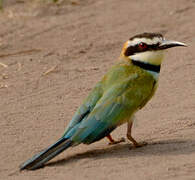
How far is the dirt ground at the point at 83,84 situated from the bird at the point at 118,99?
0.59 feet

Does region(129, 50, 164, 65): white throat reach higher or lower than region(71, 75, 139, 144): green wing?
higher

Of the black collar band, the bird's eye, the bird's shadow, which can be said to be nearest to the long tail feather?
the bird's shadow

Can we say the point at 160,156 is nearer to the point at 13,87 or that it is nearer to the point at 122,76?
the point at 122,76

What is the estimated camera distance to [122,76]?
6777 mm

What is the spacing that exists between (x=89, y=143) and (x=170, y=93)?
2007 mm

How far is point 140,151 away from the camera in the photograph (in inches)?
258

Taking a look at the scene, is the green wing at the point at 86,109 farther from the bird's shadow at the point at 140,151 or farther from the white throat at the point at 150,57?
the white throat at the point at 150,57

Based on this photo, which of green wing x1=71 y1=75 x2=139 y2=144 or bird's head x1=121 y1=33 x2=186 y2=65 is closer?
green wing x1=71 y1=75 x2=139 y2=144

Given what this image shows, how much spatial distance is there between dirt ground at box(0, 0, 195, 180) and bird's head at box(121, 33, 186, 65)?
78cm

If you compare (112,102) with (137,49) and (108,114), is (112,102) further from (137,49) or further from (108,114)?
(137,49)

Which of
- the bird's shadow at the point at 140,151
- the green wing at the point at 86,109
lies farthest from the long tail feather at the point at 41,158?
the green wing at the point at 86,109

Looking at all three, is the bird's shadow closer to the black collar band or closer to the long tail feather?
the long tail feather

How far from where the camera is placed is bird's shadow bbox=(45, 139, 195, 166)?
640 centimetres

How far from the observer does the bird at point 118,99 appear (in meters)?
6.39
